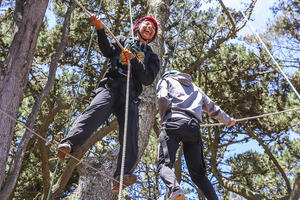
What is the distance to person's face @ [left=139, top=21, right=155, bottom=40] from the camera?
10.8 feet

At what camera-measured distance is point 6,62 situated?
303 cm

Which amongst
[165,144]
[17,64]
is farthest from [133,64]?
[17,64]

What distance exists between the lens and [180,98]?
2947mm

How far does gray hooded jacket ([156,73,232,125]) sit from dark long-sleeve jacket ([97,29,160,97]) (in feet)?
0.47

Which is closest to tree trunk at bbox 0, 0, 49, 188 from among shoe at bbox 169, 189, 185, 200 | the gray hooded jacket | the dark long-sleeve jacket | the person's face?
the dark long-sleeve jacket

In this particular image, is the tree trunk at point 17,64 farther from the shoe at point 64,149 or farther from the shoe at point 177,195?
the shoe at point 177,195

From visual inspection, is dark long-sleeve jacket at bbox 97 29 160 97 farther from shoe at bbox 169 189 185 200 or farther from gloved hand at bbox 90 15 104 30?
shoe at bbox 169 189 185 200

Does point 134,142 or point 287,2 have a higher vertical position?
point 287,2

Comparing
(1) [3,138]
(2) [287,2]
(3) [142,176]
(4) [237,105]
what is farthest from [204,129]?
(1) [3,138]

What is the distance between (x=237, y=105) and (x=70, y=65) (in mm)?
3277

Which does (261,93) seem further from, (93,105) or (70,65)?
(93,105)

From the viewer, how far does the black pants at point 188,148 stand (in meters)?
2.77

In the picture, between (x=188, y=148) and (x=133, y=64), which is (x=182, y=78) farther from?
(x=188, y=148)

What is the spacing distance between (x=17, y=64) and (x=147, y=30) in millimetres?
1173
